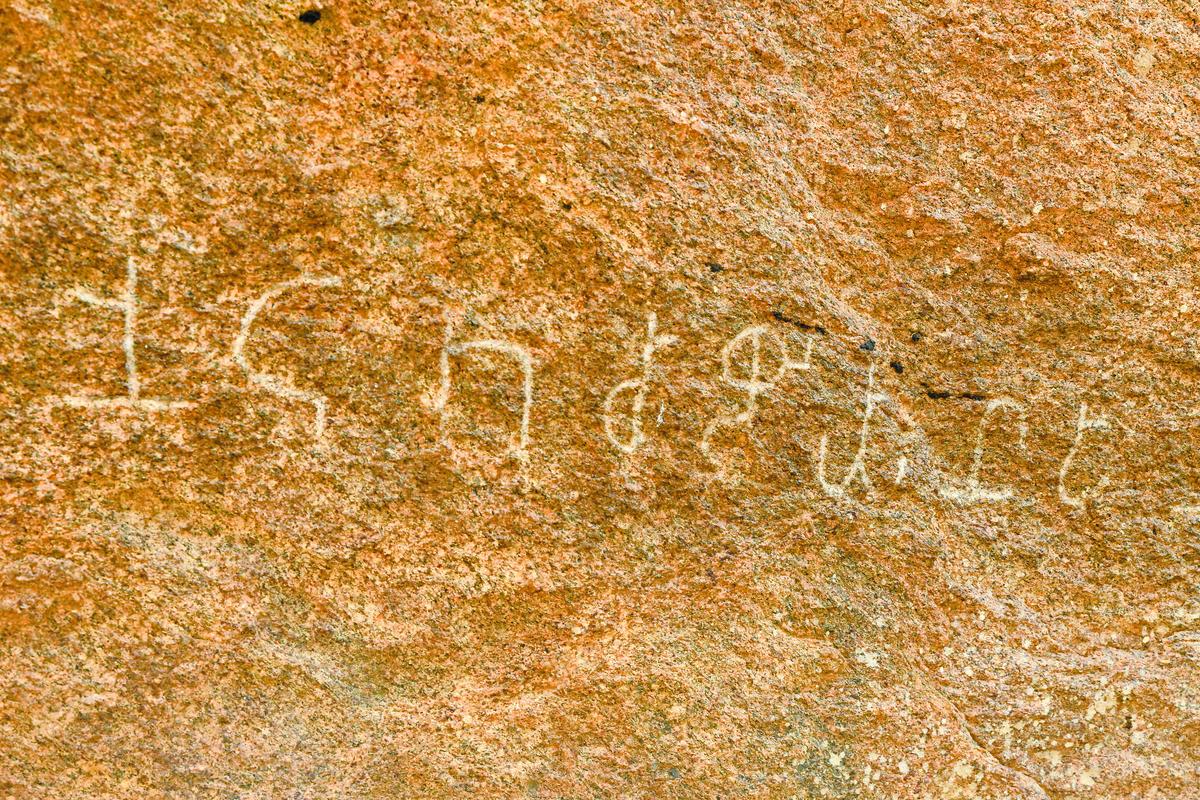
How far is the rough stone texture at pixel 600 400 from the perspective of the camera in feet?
4.21

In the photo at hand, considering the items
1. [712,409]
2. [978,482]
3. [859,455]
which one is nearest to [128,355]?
[712,409]

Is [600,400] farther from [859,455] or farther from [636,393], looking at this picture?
[859,455]

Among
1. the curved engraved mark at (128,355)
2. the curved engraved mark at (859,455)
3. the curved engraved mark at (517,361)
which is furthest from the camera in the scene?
the curved engraved mark at (859,455)

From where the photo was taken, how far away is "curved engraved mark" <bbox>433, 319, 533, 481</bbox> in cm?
138

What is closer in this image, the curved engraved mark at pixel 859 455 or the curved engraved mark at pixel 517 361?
the curved engraved mark at pixel 517 361

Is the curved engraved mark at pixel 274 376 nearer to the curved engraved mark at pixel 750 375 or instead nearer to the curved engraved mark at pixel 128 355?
the curved engraved mark at pixel 128 355

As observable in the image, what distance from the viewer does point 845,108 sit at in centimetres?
146

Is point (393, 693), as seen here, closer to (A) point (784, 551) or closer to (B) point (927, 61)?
(A) point (784, 551)

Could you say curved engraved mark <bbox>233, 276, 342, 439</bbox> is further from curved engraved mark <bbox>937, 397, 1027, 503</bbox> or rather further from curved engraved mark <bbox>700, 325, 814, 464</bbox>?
curved engraved mark <bbox>937, 397, 1027, 503</bbox>

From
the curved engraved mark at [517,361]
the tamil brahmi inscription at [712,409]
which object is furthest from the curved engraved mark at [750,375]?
the curved engraved mark at [517,361]

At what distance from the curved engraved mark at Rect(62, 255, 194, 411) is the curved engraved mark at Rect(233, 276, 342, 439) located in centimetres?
13

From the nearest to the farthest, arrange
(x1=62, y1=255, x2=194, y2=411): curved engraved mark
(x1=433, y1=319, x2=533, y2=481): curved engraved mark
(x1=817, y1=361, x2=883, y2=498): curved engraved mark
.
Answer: (x1=62, y1=255, x2=194, y2=411): curved engraved mark → (x1=433, y1=319, x2=533, y2=481): curved engraved mark → (x1=817, y1=361, x2=883, y2=498): curved engraved mark

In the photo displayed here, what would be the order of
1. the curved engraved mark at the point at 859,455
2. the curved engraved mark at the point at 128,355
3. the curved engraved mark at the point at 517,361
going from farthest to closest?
the curved engraved mark at the point at 859,455, the curved engraved mark at the point at 517,361, the curved engraved mark at the point at 128,355

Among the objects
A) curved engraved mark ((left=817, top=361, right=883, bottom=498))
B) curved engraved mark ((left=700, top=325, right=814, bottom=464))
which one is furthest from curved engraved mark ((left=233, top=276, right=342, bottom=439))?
curved engraved mark ((left=817, top=361, right=883, bottom=498))
